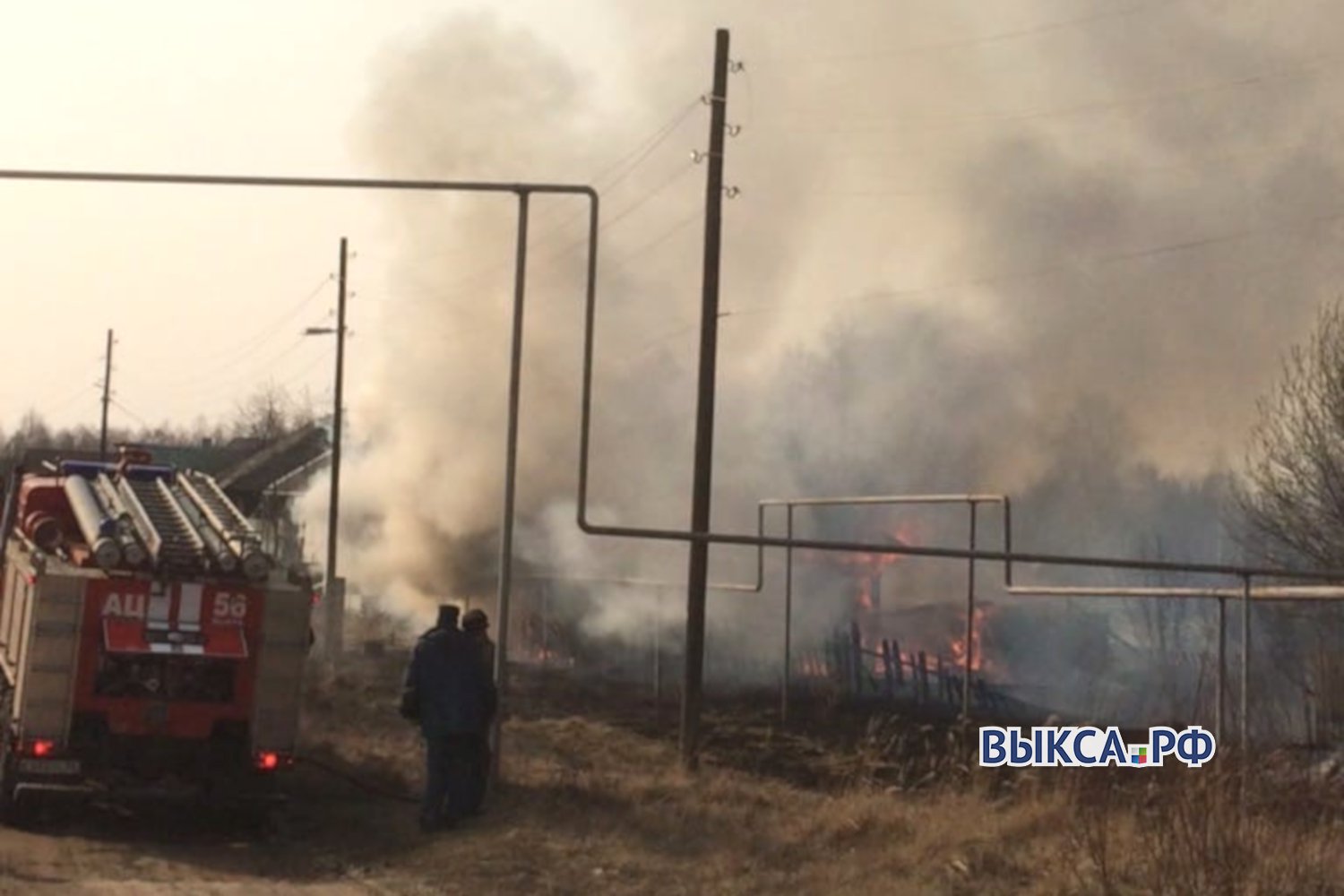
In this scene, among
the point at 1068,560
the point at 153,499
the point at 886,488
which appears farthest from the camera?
the point at 886,488

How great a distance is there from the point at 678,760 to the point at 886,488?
19.3m

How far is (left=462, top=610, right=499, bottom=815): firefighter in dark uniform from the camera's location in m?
14.1

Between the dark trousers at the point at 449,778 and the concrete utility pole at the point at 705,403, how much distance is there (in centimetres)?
444

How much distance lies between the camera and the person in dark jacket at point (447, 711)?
13.8 meters

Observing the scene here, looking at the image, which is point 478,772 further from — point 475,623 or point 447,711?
point 475,623

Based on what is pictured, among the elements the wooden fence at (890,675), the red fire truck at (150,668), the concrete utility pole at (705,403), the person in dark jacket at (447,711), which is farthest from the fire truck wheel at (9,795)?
the wooden fence at (890,675)

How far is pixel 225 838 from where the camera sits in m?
14.2

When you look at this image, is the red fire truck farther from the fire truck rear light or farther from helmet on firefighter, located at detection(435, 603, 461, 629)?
helmet on firefighter, located at detection(435, 603, 461, 629)

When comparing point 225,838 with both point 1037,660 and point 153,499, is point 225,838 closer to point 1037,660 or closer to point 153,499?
point 153,499

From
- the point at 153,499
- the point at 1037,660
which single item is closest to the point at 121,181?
the point at 153,499

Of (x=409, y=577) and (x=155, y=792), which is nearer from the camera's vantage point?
(x=155, y=792)

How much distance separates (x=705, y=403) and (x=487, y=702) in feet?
19.7

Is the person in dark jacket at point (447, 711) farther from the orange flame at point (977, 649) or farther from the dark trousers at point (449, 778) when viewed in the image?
the orange flame at point (977, 649)

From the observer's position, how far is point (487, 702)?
14.1 metres
